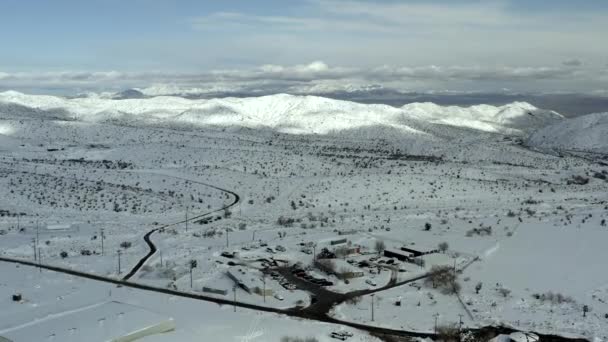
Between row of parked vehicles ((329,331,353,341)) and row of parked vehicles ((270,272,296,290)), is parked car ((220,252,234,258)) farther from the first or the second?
row of parked vehicles ((329,331,353,341))

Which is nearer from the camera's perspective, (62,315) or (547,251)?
(62,315)

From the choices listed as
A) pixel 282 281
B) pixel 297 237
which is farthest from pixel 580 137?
pixel 282 281

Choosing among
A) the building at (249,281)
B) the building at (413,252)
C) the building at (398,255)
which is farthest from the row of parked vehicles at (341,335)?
the building at (413,252)

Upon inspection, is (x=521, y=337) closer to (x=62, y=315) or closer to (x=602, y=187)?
(x=62, y=315)

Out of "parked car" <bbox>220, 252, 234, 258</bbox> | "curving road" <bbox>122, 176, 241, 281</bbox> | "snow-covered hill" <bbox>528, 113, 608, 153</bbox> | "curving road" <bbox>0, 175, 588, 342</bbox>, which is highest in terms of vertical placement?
"snow-covered hill" <bbox>528, 113, 608, 153</bbox>

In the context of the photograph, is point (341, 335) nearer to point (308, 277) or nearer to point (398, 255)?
point (308, 277)

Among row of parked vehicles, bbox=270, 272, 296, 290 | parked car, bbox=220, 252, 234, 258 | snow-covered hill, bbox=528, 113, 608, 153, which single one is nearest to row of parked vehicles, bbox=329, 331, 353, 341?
row of parked vehicles, bbox=270, 272, 296, 290

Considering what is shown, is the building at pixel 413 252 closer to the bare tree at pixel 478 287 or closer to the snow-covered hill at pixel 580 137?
the bare tree at pixel 478 287

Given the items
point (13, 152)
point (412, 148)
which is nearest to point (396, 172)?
A: point (412, 148)
